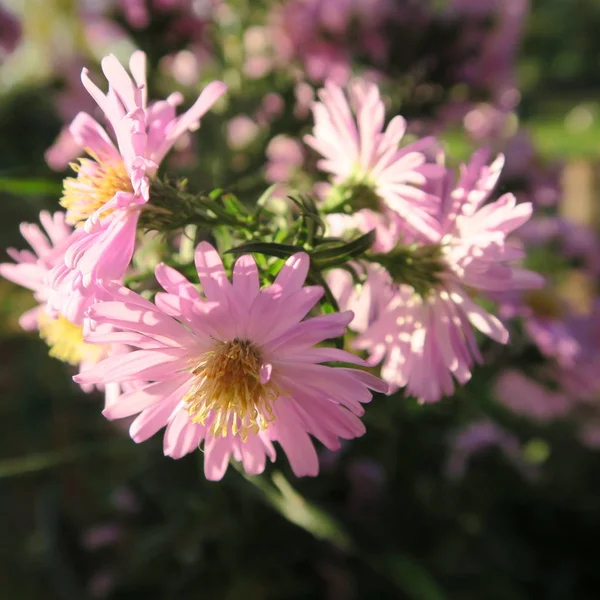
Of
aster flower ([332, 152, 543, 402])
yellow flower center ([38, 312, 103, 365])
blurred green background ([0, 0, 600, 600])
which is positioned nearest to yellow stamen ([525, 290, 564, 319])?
blurred green background ([0, 0, 600, 600])

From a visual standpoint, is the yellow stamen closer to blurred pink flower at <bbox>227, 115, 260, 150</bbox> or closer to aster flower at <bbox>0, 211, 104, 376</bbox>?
blurred pink flower at <bbox>227, 115, 260, 150</bbox>

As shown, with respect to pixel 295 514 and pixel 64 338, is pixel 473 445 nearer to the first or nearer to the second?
pixel 295 514

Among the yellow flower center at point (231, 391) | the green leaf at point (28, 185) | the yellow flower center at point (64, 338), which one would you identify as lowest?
the yellow flower center at point (64, 338)

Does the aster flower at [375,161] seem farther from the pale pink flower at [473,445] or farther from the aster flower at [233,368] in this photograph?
the pale pink flower at [473,445]

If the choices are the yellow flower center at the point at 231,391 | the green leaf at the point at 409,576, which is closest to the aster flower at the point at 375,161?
the yellow flower center at the point at 231,391

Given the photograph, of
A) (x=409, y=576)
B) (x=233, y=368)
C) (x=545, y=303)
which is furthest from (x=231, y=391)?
(x=545, y=303)

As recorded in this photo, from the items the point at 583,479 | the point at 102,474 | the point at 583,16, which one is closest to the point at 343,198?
the point at 583,479
